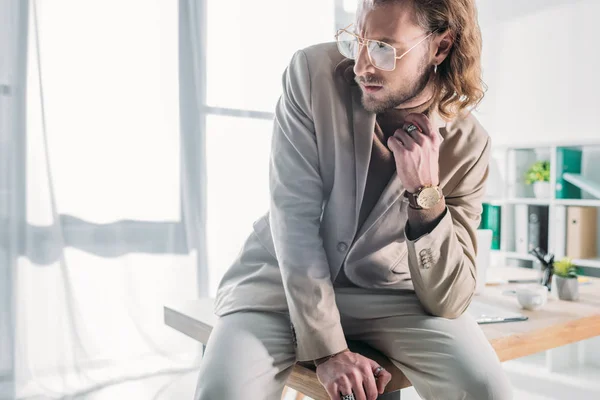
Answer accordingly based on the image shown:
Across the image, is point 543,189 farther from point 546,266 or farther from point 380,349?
point 380,349

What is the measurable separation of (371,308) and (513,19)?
3246mm

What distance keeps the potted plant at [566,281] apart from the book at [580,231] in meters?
1.34

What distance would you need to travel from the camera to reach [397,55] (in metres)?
1.18

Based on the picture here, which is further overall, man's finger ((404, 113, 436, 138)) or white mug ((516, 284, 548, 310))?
white mug ((516, 284, 548, 310))

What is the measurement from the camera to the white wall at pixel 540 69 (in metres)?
3.35

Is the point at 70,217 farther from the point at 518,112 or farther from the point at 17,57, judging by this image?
the point at 518,112

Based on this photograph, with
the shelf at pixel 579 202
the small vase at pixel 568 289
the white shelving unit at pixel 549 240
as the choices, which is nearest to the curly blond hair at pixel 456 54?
the small vase at pixel 568 289

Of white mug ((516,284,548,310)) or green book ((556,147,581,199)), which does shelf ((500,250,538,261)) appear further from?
white mug ((516,284,548,310))

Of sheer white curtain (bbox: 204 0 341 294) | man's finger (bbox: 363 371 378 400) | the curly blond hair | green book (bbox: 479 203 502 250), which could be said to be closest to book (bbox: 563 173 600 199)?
green book (bbox: 479 203 502 250)

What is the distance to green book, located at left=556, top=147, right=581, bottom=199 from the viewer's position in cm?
320

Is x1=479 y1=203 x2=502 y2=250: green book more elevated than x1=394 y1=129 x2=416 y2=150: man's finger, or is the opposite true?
x1=394 y1=129 x2=416 y2=150: man's finger

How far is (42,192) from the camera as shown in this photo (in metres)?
2.43

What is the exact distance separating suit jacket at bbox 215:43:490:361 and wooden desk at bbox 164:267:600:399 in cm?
15

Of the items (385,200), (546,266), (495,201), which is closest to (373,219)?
(385,200)
